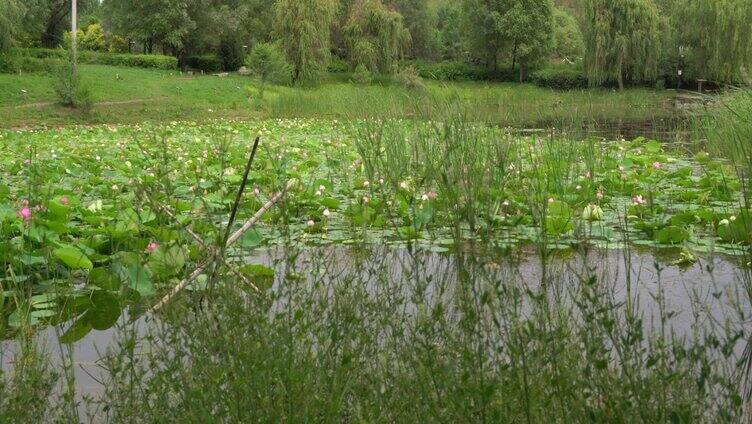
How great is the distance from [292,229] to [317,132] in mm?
7751

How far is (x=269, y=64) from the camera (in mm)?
26750

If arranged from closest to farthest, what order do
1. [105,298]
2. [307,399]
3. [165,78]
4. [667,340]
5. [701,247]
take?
[307,399] < [667,340] < [105,298] < [701,247] < [165,78]

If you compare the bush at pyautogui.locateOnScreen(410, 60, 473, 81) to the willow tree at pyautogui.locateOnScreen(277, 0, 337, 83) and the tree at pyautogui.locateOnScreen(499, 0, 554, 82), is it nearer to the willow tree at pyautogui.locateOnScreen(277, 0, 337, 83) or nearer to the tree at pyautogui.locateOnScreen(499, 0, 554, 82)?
the tree at pyautogui.locateOnScreen(499, 0, 554, 82)

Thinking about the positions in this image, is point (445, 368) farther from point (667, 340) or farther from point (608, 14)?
point (608, 14)

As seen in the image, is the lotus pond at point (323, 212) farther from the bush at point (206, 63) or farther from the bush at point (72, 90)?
the bush at point (206, 63)

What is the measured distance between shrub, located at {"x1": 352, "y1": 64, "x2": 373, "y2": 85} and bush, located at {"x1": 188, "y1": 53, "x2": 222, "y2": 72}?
8.94 meters

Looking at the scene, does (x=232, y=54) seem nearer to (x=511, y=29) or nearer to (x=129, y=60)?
(x=129, y=60)

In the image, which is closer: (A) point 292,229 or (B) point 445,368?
(B) point 445,368

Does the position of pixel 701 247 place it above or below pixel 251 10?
below

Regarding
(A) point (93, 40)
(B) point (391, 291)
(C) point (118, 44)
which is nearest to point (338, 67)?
(C) point (118, 44)

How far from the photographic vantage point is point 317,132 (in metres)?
12.3

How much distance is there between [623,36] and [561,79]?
7.16m

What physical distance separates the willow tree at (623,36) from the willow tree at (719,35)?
3.78 ft

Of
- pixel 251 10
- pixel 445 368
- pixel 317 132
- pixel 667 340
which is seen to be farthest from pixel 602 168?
pixel 251 10
